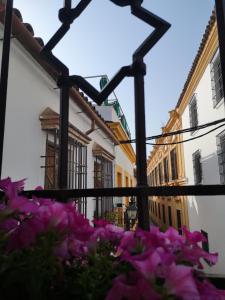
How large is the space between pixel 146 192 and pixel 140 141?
0.13 m

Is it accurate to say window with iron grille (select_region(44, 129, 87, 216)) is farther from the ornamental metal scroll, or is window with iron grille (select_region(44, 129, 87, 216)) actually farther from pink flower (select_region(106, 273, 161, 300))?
pink flower (select_region(106, 273, 161, 300))

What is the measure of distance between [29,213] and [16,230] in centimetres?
5

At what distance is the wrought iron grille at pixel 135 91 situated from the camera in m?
0.66

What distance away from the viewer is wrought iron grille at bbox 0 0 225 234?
0.66 m

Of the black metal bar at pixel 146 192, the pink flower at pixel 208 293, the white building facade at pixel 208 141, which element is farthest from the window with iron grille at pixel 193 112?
the pink flower at pixel 208 293

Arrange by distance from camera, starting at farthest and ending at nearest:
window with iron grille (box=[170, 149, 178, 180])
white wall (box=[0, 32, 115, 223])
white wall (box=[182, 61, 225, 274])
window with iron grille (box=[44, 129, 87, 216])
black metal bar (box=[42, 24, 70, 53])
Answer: window with iron grille (box=[170, 149, 178, 180])
white wall (box=[182, 61, 225, 274])
window with iron grille (box=[44, 129, 87, 216])
white wall (box=[0, 32, 115, 223])
black metal bar (box=[42, 24, 70, 53])

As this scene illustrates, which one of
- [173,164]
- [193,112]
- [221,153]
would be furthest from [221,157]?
[173,164]

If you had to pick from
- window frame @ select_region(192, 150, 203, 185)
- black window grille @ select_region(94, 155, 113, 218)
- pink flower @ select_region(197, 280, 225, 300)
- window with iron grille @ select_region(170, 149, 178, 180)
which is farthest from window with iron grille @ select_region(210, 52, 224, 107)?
pink flower @ select_region(197, 280, 225, 300)

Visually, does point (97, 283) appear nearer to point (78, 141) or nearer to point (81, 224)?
point (81, 224)

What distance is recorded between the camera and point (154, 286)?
1.10 feet

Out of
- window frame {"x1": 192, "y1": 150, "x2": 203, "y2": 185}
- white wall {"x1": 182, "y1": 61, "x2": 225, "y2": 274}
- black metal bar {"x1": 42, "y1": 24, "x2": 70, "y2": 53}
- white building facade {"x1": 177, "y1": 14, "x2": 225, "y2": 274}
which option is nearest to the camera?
black metal bar {"x1": 42, "y1": 24, "x2": 70, "y2": 53}

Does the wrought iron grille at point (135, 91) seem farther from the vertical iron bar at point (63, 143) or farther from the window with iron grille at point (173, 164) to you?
the window with iron grille at point (173, 164)

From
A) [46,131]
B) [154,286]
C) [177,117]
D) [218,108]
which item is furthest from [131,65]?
[177,117]

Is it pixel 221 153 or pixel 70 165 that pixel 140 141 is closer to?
pixel 70 165
